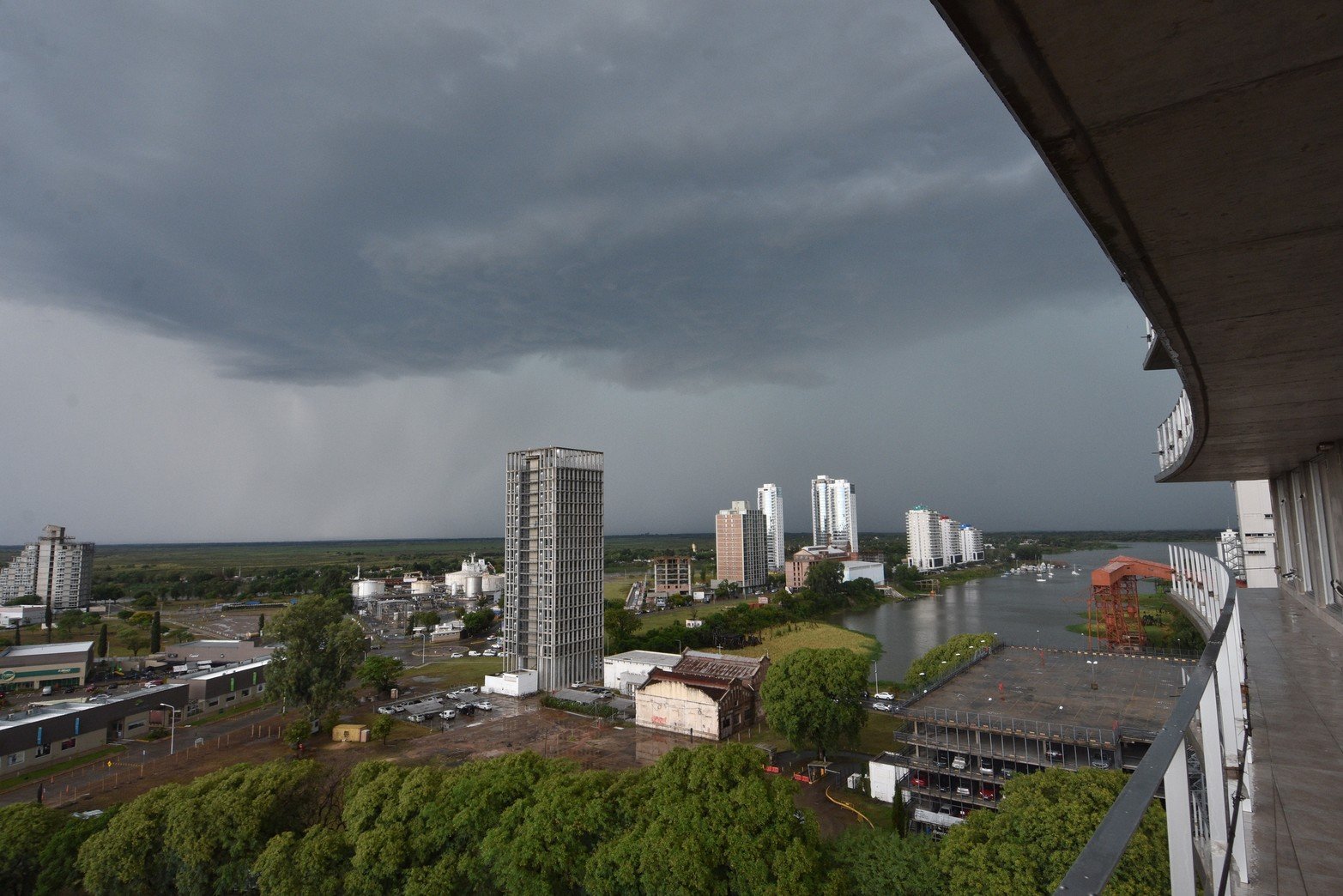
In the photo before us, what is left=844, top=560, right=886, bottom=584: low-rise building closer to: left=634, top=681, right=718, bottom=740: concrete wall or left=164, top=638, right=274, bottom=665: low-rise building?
left=634, top=681, right=718, bottom=740: concrete wall

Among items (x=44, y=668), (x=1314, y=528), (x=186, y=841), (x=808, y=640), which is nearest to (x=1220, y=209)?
(x=1314, y=528)

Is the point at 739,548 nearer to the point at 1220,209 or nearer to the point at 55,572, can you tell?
the point at 55,572

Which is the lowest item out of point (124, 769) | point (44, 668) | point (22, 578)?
point (124, 769)

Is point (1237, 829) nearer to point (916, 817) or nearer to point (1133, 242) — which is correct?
point (1133, 242)

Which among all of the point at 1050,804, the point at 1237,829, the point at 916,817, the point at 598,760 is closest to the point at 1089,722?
the point at 916,817

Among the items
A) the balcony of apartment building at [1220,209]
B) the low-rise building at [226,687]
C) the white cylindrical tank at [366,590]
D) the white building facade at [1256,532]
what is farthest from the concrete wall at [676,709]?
the white cylindrical tank at [366,590]

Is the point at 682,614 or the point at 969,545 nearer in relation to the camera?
the point at 682,614
